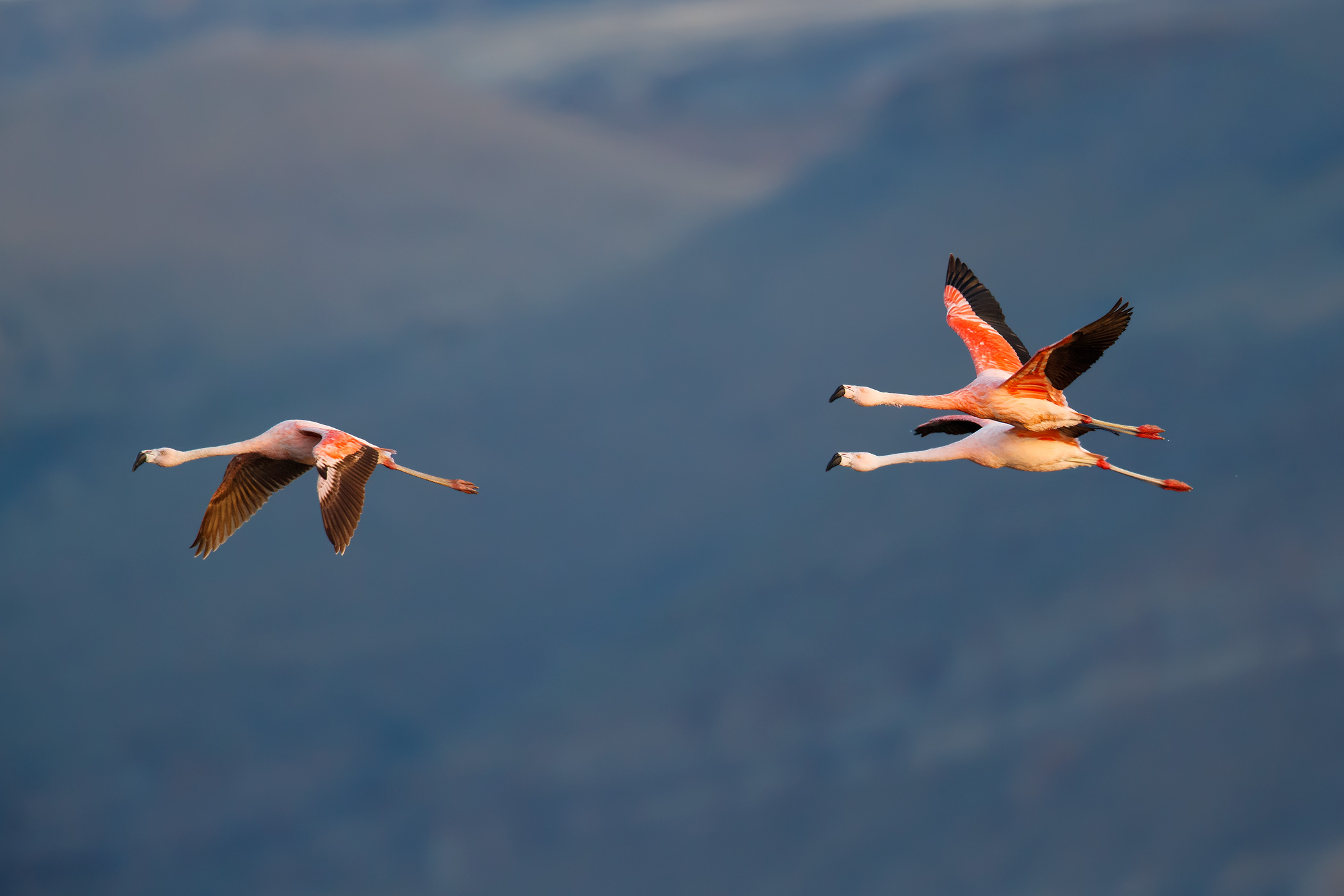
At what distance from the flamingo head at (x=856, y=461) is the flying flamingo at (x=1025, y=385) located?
879 millimetres

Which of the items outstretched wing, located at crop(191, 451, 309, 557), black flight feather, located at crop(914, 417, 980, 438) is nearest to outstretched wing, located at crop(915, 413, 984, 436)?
black flight feather, located at crop(914, 417, 980, 438)

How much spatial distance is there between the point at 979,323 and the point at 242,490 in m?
14.3

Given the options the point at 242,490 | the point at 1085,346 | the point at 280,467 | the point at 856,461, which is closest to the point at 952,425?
the point at 856,461

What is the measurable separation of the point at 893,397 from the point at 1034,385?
2.37 meters

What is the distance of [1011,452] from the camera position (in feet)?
86.0

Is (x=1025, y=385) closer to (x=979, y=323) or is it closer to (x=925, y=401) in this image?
(x=925, y=401)

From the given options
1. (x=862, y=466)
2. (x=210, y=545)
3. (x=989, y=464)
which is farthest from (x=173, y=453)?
(x=989, y=464)

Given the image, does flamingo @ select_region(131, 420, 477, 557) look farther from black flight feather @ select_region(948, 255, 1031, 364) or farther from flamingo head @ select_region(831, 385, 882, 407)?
black flight feather @ select_region(948, 255, 1031, 364)

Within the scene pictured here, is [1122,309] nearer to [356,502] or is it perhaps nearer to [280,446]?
[356,502]

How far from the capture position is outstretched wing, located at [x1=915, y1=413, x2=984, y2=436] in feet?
92.4

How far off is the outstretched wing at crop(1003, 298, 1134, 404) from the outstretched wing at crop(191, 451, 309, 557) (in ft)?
43.8

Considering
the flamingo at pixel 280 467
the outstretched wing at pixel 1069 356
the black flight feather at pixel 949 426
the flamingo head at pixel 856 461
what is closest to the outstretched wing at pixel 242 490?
the flamingo at pixel 280 467

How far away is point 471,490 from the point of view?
95.4ft

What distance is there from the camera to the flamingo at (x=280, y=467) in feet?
81.6
